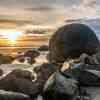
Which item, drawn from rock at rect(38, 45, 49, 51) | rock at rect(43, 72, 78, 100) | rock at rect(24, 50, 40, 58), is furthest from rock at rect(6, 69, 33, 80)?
rock at rect(38, 45, 49, 51)

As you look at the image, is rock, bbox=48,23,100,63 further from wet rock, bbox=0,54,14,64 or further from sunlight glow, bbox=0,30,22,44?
sunlight glow, bbox=0,30,22,44

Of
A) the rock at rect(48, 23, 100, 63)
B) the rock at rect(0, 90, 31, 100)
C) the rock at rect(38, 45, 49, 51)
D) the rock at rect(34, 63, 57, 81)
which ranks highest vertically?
the rock at rect(48, 23, 100, 63)

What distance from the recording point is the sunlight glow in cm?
1133

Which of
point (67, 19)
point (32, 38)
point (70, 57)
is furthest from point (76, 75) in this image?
point (67, 19)

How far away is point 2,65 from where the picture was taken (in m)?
7.96

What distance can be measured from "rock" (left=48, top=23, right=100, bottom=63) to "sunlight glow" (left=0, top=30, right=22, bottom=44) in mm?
2872

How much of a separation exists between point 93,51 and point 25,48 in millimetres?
2608

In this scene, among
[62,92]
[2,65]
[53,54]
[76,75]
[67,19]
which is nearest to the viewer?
[62,92]

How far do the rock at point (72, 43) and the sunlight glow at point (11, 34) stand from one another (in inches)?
113

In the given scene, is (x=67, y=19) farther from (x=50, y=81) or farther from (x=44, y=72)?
(x=50, y=81)

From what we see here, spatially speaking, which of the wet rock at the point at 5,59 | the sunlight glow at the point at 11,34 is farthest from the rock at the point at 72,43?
the sunlight glow at the point at 11,34

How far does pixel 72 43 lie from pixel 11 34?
3.70 metres

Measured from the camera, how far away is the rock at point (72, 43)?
27.1ft

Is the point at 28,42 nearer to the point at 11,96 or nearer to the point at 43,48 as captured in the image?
the point at 43,48
